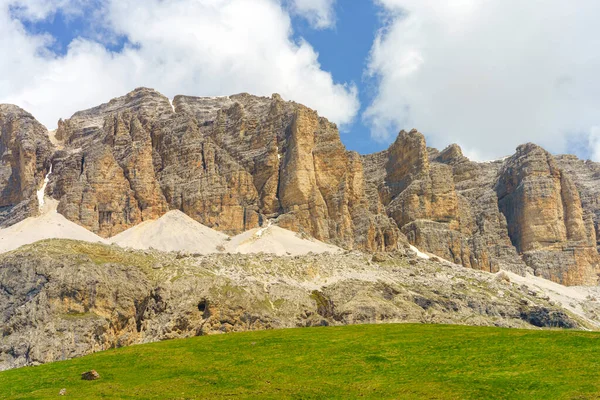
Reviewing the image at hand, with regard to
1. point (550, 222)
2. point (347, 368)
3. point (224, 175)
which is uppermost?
point (224, 175)

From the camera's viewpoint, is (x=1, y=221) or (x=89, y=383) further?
(x=1, y=221)

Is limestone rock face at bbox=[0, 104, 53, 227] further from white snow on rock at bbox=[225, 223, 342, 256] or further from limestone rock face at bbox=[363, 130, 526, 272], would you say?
limestone rock face at bbox=[363, 130, 526, 272]

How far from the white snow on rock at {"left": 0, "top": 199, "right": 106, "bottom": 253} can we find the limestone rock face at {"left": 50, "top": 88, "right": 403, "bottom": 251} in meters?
4.50

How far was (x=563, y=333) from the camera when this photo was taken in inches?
1903

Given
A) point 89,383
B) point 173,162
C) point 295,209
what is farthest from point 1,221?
point 89,383

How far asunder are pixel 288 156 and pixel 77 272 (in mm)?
79252

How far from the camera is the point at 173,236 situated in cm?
13650

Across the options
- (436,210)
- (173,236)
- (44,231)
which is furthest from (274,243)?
(436,210)

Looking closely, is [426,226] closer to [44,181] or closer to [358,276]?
[358,276]

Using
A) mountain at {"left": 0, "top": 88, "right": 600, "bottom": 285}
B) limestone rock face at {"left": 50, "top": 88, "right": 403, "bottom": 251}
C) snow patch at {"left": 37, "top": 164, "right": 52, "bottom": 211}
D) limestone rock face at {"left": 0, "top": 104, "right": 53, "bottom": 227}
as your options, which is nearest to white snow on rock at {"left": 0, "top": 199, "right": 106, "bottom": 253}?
mountain at {"left": 0, "top": 88, "right": 600, "bottom": 285}

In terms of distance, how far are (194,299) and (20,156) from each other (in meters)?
93.1

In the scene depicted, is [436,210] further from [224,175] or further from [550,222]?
[224,175]

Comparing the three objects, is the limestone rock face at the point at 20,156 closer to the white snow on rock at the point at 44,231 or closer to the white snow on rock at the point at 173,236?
the white snow on rock at the point at 44,231

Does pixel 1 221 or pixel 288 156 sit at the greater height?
pixel 288 156
